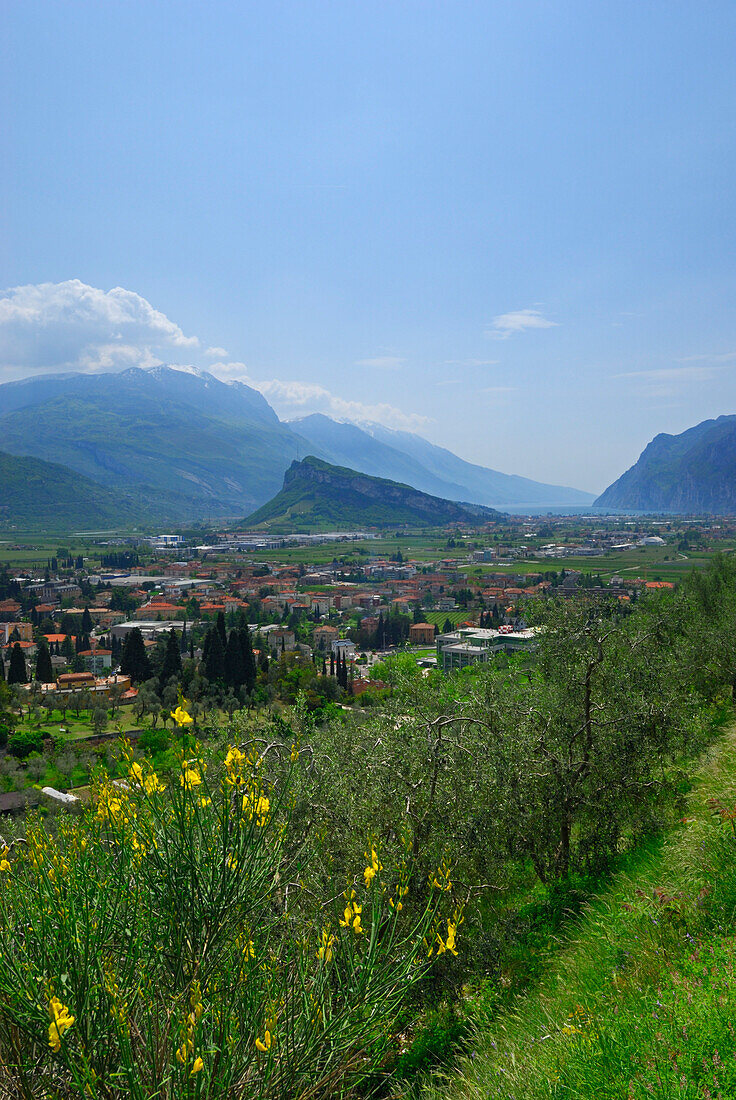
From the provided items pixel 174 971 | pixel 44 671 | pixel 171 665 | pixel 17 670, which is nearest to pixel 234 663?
pixel 171 665

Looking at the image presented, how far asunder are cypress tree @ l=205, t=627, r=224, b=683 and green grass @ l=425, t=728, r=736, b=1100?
38.5 m

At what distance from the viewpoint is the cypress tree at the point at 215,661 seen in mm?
42812

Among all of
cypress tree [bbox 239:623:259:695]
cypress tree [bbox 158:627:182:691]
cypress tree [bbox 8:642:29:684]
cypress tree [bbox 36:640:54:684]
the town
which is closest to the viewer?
the town

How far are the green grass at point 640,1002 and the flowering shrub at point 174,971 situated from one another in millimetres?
1143

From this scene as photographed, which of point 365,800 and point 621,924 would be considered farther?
point 365,800

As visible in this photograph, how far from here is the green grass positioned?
324 centimetres

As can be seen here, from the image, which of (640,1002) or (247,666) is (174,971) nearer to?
(640,1002)

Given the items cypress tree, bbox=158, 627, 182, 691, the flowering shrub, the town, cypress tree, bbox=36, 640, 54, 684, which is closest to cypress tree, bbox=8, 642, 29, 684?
the town

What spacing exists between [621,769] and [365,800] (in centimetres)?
344

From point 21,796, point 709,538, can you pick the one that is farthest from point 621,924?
point 709,538

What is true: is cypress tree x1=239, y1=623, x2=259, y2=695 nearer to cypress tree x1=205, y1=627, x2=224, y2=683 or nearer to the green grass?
cypress tree x1=205, y1=627, x2=224, y2=683

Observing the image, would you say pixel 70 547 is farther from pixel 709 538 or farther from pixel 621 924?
pixel 621 924

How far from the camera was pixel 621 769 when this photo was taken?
8008 millimetres

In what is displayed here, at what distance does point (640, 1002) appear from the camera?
4.02m
